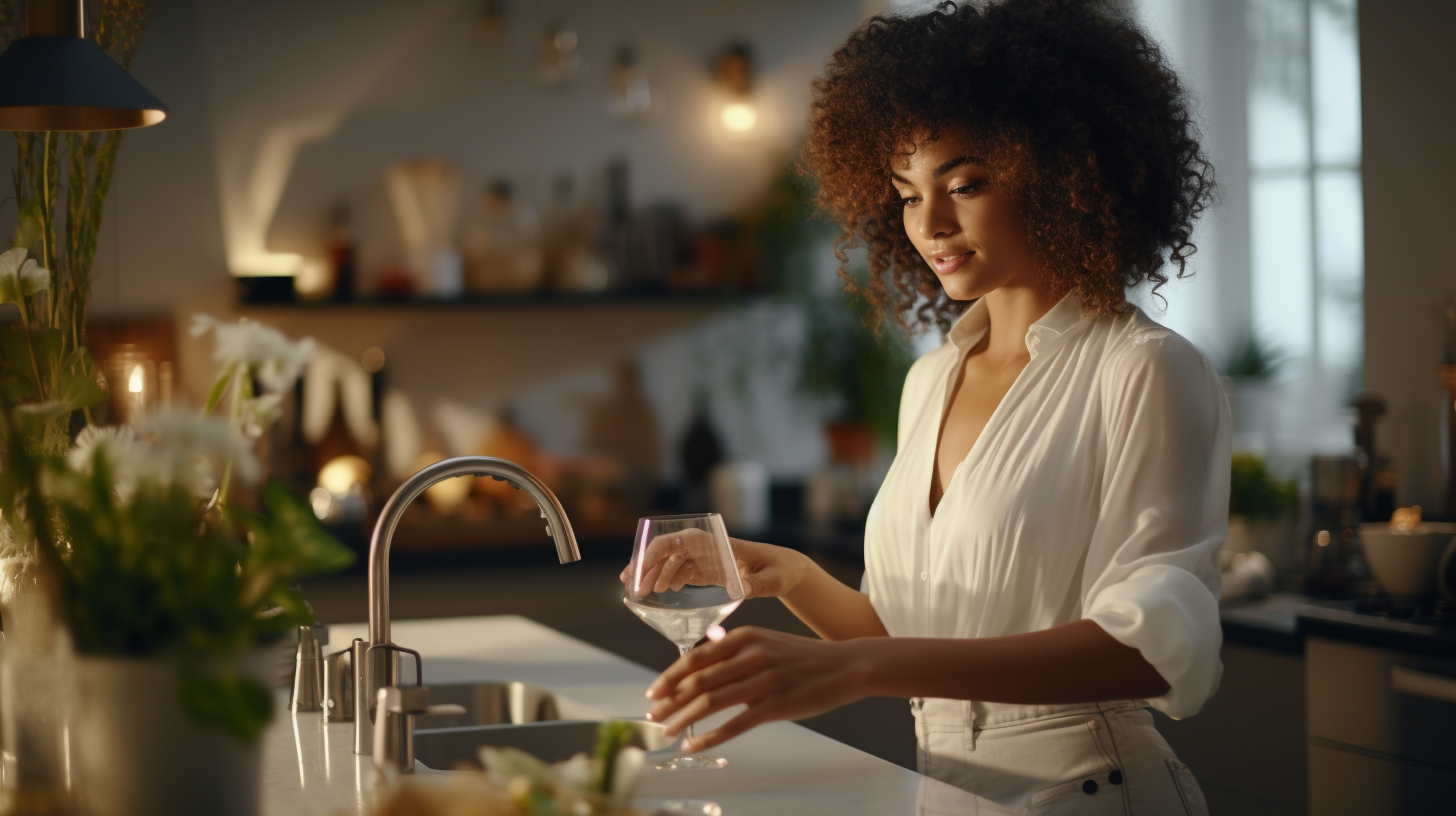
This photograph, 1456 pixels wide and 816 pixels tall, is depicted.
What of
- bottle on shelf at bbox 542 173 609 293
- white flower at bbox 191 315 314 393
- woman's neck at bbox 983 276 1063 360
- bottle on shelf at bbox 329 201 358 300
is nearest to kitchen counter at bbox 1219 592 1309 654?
woman's neck at bbox 983 276 1063 360

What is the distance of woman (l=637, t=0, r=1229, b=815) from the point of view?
4.10ft

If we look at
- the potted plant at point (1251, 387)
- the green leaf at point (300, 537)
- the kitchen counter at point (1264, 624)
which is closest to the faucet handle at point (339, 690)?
the green leaf at point (300, 537)

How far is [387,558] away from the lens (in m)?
1.29

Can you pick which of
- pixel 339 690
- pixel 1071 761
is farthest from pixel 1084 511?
pixel 339 690

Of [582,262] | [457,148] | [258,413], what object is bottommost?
[258,413]

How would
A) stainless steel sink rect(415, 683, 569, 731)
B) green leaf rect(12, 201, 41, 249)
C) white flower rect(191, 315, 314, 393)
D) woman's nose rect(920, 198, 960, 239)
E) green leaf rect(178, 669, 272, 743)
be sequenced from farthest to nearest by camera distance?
stainless steel sink rect(415, 683, 569, 731) < woman's nose rect(920, 198, 960, 239) < green leaf rect(12, 201, 41, 249) < white flower rect(191, 315, 314, 393) < green leaf rect(178, 669, 272, 743)

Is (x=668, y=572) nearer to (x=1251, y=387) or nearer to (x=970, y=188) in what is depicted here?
(x=970, y=188)

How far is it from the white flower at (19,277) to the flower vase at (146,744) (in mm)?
599

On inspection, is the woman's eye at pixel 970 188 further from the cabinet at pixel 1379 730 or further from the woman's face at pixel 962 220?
the cabinet at pixel 1379 730

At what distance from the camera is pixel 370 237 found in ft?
13.8

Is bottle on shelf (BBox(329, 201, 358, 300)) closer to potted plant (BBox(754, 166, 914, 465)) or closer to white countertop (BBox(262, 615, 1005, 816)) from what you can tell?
potted plant (BBox(754, 166, 914, 465))

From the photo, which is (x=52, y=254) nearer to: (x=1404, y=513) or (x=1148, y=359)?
(x=1148, y=359)

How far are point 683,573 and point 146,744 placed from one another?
511mm

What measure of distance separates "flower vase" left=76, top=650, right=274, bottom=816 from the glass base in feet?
1.66
